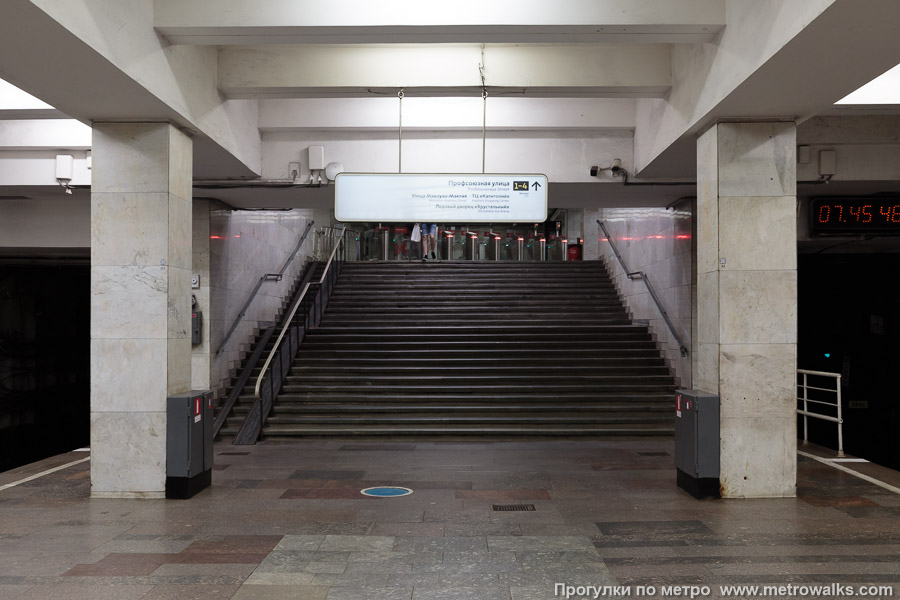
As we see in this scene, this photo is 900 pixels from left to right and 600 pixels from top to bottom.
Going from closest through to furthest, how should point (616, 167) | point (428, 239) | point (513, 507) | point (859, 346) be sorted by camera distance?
point (513, 507)
point (616, 167)
point (859, 346)
point (428, 239)

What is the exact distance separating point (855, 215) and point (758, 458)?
5215mm

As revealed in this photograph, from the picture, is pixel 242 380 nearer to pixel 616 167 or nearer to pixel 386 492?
pixel 386 492

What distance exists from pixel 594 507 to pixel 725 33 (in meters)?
3.84

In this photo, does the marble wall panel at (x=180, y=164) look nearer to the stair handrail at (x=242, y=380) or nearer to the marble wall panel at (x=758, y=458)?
the stair handrail at (x=242, y=380)

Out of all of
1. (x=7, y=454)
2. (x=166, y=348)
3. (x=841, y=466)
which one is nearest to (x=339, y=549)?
(x=166, y=348)

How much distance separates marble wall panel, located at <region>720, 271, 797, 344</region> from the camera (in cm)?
635

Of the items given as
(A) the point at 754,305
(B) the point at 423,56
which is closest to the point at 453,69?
(B) the point at 423,56

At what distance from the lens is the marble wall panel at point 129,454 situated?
20.9 feet

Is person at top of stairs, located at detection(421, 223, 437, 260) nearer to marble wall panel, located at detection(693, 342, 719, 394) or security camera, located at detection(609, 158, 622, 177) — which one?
security camera, located at detection(609, 158, 622, 177)

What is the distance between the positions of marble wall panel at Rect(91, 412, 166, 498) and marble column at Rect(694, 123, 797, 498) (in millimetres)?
4805

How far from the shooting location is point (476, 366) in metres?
11.7

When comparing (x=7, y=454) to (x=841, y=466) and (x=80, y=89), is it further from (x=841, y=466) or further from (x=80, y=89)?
(x=841, y=466)

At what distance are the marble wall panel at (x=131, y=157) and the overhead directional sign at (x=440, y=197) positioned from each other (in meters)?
1.54

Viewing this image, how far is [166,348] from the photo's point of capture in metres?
6.39
